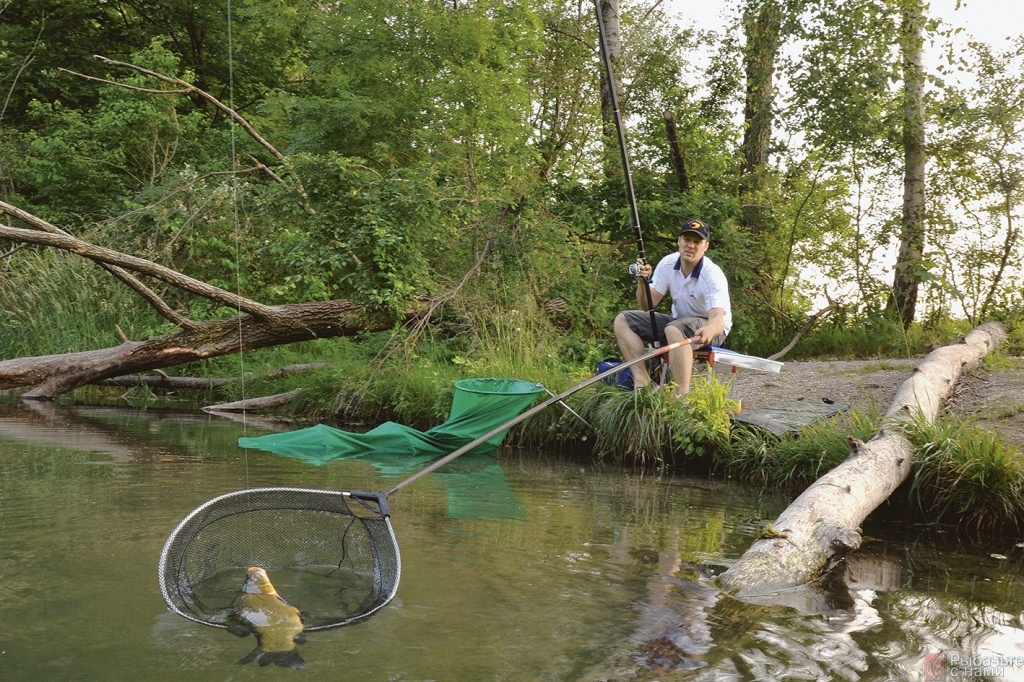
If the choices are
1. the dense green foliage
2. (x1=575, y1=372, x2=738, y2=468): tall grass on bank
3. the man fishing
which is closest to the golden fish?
the man fishing

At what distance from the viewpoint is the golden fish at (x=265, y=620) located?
3.41 m

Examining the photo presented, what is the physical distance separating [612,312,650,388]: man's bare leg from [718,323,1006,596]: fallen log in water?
2081 mm

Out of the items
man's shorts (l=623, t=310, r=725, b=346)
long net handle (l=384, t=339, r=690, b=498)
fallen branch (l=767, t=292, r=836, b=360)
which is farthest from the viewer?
fallen branch (l=767, t=292, r=836, b=360)

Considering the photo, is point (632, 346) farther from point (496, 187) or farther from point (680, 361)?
point (496, 187)

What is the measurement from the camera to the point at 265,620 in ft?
11.8

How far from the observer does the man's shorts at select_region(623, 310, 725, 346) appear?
8.14 meters

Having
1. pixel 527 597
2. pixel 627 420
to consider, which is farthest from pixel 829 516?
pixel 627 420

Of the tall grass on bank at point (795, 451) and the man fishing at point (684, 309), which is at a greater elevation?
the man fishing at point (684, 309)

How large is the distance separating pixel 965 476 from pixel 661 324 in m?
3.15

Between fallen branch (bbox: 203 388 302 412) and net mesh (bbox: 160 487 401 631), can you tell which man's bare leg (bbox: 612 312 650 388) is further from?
fallen branch (bbox: 203 388 302 412)

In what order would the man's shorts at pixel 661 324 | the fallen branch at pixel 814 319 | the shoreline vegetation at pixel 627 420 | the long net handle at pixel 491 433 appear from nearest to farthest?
the long net handle at pixel 491 433, the shoreline vegetation at pixel 627 420, the man's shorts at pixel 661 324, the fallen branch at pixel 814 319

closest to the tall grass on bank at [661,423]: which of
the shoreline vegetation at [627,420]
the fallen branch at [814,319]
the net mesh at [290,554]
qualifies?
the shoreline vegetation at [627,420]

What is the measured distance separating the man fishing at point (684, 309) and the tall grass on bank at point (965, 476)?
1.96m

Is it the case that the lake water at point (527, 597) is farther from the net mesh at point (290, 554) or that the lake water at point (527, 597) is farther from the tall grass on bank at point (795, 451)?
the tall grass on bank at point (795, 451)
